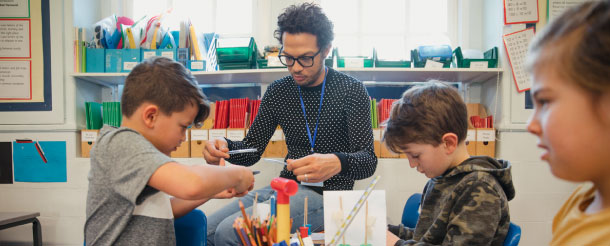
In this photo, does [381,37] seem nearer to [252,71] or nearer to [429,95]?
[252,71]

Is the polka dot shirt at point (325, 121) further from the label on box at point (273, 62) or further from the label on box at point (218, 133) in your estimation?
the label on box at point (218, 133)

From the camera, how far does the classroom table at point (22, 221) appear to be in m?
2.23

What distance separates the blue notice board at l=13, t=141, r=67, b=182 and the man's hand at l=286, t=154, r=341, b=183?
205 centimetres

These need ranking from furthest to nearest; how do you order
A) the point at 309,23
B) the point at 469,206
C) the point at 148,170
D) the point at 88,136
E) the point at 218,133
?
the point at 88,136, the point at 218,133, the point at 309,23, the point at 469,206, the point at 148,170

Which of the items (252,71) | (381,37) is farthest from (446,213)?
(381,37)

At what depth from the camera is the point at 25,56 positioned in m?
2.63

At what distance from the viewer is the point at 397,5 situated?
2.89 meters

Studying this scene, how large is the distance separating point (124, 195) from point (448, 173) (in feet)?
3.08

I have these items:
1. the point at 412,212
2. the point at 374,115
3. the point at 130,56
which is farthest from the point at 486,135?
the point at 130,56

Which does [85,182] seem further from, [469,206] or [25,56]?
[469,206]

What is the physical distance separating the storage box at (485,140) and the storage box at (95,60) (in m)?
2.52

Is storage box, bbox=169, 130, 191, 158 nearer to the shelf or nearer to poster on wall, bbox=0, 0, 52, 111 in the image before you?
the shelf

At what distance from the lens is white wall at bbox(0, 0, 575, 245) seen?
2.38 metres

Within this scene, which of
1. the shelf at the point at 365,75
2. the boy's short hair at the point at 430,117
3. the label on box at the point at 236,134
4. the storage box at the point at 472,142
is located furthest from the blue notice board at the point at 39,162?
the storage box at the point at 472,142
